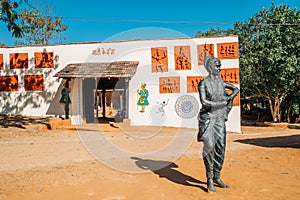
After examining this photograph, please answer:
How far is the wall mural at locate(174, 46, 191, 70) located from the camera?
14.4 m

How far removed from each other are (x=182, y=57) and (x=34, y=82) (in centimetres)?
877

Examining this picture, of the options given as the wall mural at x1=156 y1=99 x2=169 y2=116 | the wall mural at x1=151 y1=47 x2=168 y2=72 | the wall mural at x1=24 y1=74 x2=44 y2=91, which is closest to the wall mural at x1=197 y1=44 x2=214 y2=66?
the wall mural at x1=151 y1=47 x2=168 y2=72

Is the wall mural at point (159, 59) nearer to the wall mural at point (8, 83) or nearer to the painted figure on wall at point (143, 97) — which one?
the painted figure on wall at point (143, 97)

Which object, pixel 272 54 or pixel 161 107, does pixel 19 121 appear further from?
pixel 272 54

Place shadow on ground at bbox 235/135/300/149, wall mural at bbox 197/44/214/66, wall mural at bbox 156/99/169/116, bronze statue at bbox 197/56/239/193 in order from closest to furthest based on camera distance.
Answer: bronze statue at bbox 197/56/239/193, shadow on ground at bbox 235/135/300/149, wall mural at bbox 197/44/214/66, wall mural at bbox 156/99/169/116

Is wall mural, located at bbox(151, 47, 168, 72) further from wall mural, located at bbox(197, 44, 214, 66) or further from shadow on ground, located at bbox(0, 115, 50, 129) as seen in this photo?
shadow on ground, located at bbox(0, 115, 50, 129)

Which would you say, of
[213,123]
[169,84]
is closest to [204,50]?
[169,84]

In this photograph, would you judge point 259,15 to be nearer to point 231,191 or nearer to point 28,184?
point 231,191

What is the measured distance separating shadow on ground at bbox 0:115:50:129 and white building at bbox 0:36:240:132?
2.43 ft

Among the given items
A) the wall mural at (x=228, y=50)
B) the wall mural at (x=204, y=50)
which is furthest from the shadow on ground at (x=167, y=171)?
the wall mural at (x=228, y=50)

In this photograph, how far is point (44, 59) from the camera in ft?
51.1

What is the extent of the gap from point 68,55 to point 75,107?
10.0ft

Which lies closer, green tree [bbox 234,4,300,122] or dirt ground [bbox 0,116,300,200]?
dirt ground [bbox 0,116,300,200]

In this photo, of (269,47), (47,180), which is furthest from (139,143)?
(269,47)
